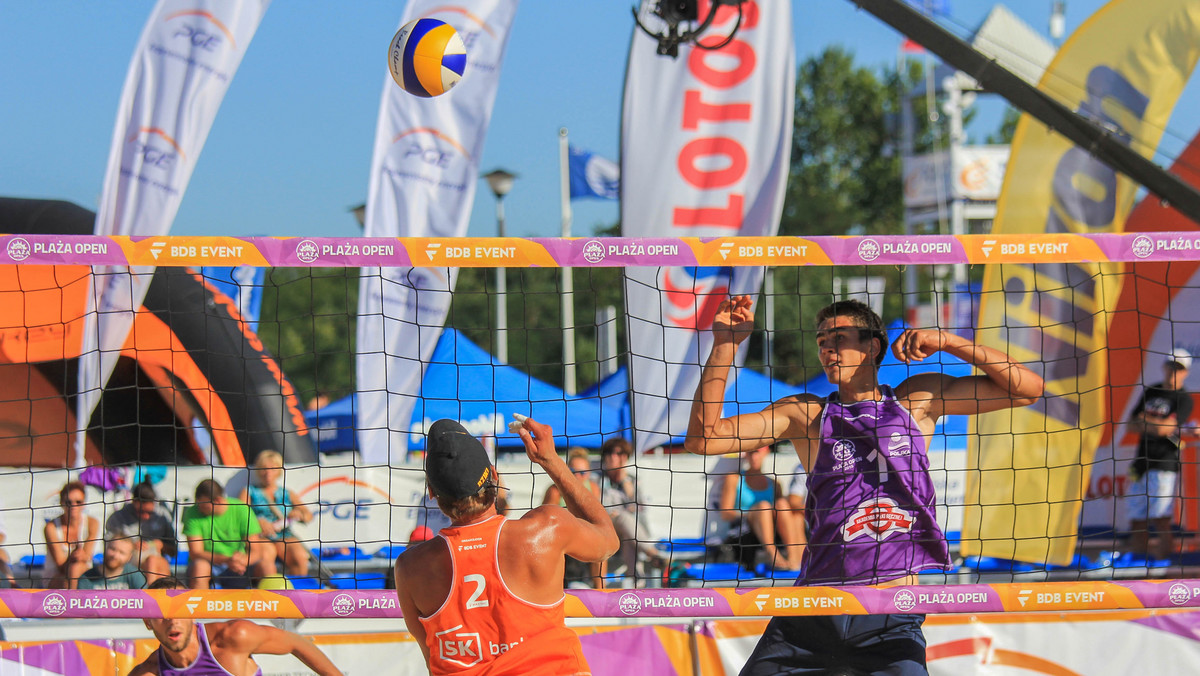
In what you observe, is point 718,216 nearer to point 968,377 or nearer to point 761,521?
point 761,521

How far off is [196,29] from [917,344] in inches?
280

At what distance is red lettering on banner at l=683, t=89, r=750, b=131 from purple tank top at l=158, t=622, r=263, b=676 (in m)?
5.67

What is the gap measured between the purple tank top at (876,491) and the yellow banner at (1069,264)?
3.65 m

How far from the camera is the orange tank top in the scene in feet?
9.01

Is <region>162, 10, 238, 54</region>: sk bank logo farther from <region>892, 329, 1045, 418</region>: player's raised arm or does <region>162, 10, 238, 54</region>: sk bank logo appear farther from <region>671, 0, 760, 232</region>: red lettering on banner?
<region>892, 329, 1045, 418</region>: player's raised arm

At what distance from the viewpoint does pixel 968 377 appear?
371 centimetres

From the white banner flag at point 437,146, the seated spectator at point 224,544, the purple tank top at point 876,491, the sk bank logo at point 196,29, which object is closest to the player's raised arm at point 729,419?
the purple tank top at point 876,491

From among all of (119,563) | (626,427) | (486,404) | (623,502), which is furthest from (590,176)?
(119,563)

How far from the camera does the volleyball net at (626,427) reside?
3.72 metres

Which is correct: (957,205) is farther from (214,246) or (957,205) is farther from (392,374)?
(214,246)

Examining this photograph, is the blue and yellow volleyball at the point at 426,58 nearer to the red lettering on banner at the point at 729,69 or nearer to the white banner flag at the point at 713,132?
the white banner flag at the point at 713,132

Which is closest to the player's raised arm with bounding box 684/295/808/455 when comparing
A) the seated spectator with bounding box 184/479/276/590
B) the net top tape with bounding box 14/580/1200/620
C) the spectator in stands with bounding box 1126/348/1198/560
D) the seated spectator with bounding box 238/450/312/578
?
the net top tape with bounding box 14/580/1200/620

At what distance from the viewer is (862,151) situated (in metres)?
47.2

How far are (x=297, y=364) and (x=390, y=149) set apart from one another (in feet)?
136
